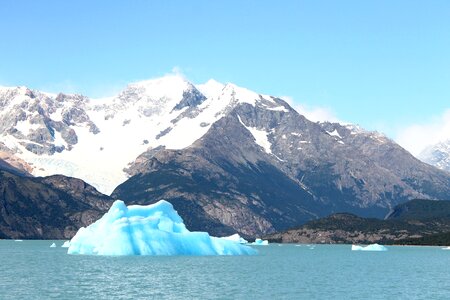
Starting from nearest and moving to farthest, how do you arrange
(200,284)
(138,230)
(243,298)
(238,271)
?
(243,298) < (200,284) < (238,271) < (138,230)

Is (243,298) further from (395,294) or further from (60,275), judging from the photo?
(60,275)

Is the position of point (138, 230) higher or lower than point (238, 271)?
higher

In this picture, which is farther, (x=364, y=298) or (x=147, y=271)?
(x=147, y=271)

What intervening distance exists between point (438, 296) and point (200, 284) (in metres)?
40.5

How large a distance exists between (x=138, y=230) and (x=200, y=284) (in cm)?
7455

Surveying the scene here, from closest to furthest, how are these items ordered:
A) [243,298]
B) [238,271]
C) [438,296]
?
1. [243,298]
2. [438,296]
3. [238,271]

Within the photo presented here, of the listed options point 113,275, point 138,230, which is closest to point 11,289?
point 113,275

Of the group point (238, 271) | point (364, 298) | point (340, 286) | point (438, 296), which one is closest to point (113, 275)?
point (238, 271)

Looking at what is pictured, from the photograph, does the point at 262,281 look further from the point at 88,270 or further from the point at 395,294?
the point at 88,270

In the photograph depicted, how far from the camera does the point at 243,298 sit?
350ft

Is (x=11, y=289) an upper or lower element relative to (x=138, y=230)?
lower

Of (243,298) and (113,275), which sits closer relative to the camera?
(243,298)

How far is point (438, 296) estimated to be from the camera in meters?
116

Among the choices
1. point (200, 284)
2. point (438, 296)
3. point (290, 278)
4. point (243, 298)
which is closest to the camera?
point (243, 298)
